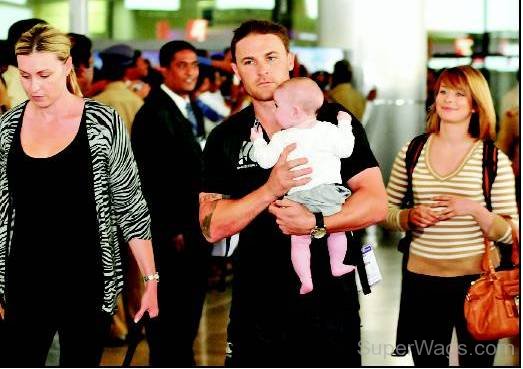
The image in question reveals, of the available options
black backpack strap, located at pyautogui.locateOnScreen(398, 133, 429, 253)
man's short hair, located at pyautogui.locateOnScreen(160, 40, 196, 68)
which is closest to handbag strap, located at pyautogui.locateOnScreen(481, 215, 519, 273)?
black backpack strap, located at pyautogui.locateOnScreen(398, 133, 429, 253)

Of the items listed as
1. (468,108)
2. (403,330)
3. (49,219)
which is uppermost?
(468,108)

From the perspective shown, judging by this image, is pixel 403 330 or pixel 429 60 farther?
pixel 429 60

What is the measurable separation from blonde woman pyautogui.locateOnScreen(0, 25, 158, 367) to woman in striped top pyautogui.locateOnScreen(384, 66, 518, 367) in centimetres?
121

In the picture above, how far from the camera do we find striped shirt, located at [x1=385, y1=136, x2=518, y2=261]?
426 cm

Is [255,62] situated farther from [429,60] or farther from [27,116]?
[429,60]

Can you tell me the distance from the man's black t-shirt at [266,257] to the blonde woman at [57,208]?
14.6 inches

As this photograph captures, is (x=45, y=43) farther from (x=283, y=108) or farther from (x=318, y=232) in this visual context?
(x=318, y=232)

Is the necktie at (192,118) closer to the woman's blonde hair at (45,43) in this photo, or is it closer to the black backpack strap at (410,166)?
the black backpack strap at (410,166)

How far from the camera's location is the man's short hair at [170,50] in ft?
19.5

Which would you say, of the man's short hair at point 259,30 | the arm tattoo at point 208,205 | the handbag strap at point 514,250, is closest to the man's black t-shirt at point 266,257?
the arm tattoo at point 208,205

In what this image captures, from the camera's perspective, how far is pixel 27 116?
3.67m

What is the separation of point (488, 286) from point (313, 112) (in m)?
1.21

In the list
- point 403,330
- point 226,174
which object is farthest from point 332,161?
point 403,330

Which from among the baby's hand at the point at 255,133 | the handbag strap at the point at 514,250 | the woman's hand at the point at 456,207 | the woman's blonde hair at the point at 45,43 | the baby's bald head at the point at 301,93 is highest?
the woman's blonde hair at the point at 45,43
